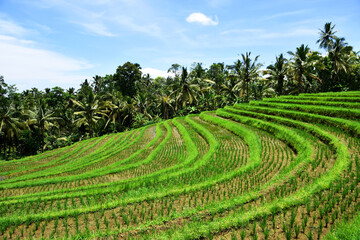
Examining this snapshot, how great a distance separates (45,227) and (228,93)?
1379 inches

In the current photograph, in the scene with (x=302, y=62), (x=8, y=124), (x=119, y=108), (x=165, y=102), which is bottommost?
(x=8, y=124)

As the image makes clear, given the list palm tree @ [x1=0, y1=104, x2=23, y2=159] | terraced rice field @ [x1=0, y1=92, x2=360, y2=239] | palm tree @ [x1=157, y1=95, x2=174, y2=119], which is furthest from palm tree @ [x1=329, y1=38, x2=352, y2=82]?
palm tree @ [x1=0, y1=104, x2=23, y2=159]

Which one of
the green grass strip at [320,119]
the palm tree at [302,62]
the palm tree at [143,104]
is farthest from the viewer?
the palm tree at [143,104]

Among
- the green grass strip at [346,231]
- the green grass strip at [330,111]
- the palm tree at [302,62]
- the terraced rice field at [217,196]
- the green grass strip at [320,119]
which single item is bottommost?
the terraced rice field at [217,196]

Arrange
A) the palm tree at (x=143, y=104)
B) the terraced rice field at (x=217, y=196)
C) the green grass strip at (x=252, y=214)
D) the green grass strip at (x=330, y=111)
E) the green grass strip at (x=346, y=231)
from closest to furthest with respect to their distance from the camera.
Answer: the green grass strip at (x=346, y=231) < the green grass strip at (x=252, y=214) < the terraced rice field at (x=217, y=196) < the green grass strip at (x=330, y=111) < the palm tree at (x=143, y=104)

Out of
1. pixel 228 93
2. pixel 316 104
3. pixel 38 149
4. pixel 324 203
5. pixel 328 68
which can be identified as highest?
pixel 328 68

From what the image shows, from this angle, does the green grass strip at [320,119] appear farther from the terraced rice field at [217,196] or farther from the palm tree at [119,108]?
the palm tree at [119,108]

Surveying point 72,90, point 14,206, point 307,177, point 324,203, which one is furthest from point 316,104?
point 72,90

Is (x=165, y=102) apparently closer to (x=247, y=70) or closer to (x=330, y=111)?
(x=247, y=70)

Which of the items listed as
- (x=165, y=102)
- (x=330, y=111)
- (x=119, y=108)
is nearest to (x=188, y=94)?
(x=165, y=102)

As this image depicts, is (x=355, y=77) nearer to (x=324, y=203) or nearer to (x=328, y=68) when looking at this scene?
(x=328, y=68)

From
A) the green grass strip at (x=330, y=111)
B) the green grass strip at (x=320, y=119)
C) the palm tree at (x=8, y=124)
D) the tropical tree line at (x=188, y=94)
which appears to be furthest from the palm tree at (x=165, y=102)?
the palm tree at (x=8, y=124)

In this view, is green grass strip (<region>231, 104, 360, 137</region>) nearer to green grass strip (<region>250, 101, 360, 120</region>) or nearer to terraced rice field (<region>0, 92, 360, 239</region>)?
terraced rice field (<region>0, 92, 360, 239</region>)

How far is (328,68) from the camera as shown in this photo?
106 ft
